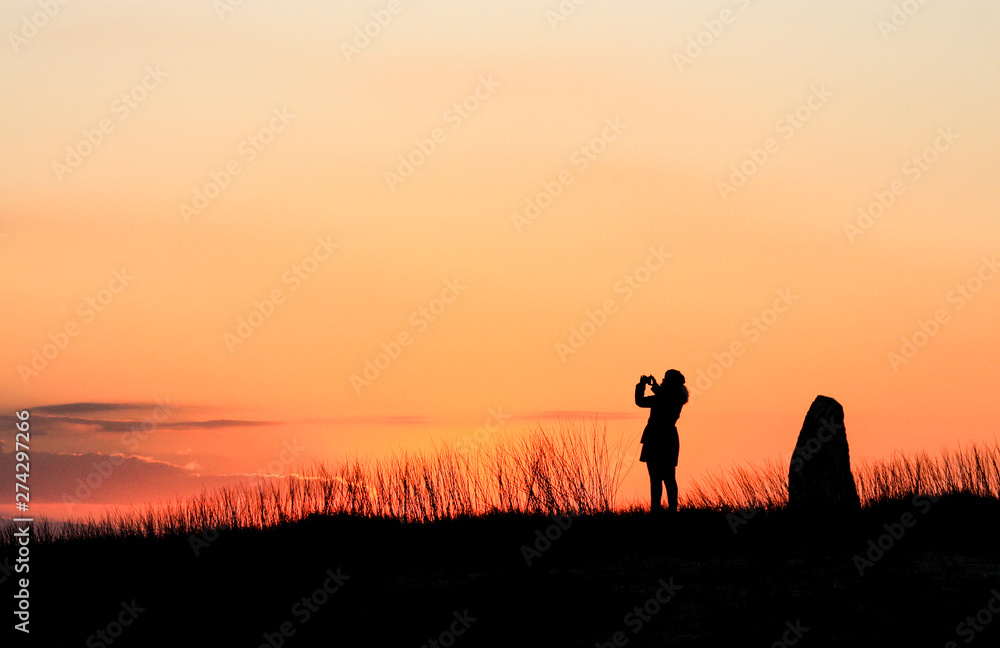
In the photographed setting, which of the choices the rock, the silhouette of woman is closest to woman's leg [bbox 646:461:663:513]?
the silhouette of woman

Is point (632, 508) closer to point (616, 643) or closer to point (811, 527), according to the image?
point (811, 527)

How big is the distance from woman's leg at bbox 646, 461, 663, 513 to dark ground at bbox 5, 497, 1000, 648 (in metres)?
0.35

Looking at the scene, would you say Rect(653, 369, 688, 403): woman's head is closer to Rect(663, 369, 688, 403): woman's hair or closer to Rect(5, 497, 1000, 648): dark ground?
Rect(663, 369, 688, 403): woman's hair

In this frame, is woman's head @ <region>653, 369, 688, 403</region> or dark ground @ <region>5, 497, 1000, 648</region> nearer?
dark ground @ <region>5, 497, 1000, 648</region>

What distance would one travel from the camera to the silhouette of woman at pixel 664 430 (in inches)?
513

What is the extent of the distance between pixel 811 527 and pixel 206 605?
7.87 metres

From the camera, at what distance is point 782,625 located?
8422 millimetres

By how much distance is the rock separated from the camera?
1475 cm

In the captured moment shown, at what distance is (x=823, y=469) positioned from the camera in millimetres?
14930

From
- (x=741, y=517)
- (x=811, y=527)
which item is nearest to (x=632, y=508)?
(x=741, y=517)

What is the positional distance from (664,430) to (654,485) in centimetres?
83

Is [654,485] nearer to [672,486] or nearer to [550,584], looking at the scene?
[672,486]

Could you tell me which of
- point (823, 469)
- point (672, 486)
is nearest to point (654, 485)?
point (672, 486)

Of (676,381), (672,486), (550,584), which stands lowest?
(550,584)
